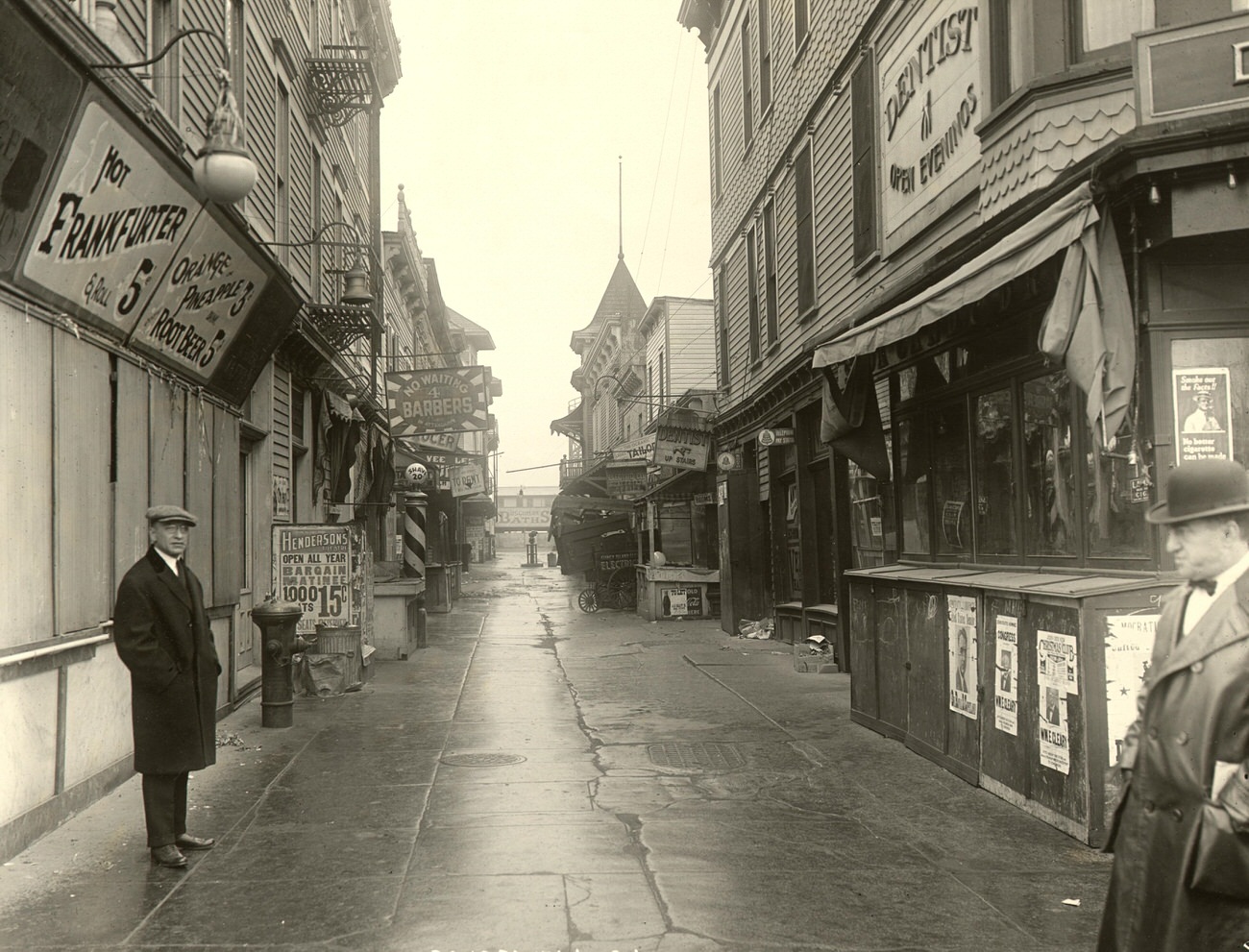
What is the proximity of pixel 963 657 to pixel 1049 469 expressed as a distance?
138 cm

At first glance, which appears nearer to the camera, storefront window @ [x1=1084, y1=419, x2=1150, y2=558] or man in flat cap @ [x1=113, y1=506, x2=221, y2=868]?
man in flat cap @ [x1=113, y1=506, x2=221, y2=868]

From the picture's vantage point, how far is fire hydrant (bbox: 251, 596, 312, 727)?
1040 centimetres

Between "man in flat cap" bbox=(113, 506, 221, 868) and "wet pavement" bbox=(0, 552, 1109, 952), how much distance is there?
290mm

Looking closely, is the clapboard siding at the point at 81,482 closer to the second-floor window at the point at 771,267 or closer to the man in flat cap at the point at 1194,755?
the man in flat cap at the point at 1194,755

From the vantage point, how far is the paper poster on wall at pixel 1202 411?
627 centimetres

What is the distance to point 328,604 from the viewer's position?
13.0 m

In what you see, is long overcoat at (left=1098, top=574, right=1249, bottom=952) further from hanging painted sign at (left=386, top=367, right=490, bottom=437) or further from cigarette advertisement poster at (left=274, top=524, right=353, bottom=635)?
hanging painted sign at (left=386, top=367, right=490, bottom=437)

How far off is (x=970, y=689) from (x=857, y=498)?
21.2 feet

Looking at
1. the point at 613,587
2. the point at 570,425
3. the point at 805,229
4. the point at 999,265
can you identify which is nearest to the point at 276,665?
the point at 999,265

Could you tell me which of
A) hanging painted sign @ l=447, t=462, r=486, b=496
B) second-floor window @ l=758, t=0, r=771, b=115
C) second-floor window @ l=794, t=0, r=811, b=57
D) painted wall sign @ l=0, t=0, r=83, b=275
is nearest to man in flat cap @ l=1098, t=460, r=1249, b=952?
painted wall sign @ l=0, t=0, r=83, b=275

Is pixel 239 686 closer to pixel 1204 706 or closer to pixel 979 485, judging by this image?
pixel 979 485

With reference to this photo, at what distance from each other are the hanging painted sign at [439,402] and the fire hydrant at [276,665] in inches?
379

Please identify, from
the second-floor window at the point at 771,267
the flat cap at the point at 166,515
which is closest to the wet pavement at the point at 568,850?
the flat cap at the point at 166,515

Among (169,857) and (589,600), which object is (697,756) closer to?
(169,857)
